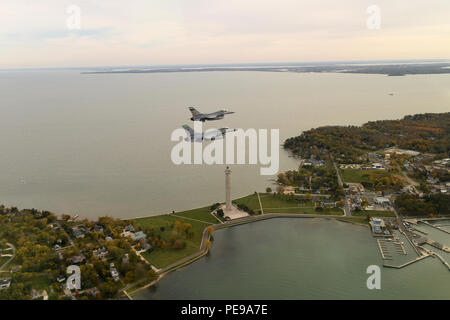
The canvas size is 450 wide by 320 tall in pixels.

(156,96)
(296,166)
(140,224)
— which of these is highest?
(156,96)

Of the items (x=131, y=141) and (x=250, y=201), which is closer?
(x=250, y=201)

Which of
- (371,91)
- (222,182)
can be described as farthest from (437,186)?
(371,91)

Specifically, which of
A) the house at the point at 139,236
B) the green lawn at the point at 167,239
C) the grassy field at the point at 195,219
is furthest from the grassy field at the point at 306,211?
the house at the point at 139,236

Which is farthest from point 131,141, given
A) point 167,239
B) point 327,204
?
point 327,204

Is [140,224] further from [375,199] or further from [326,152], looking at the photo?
[326,152]

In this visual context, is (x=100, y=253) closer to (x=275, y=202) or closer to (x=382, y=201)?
(x=275, y=202)

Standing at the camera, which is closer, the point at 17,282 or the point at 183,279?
the point at 17,282

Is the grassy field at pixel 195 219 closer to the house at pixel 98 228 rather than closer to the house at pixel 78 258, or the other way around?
the house at pixel 98 228
